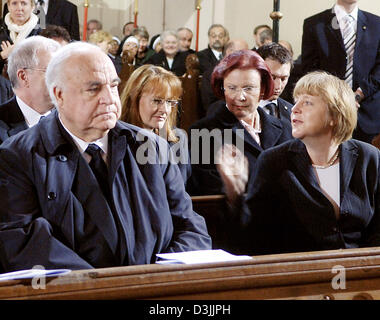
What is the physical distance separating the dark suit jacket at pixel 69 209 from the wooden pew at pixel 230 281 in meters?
0.57

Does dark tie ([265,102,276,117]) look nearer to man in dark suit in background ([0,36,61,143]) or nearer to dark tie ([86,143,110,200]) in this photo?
man in dark suit in background ([0,36,61,143])

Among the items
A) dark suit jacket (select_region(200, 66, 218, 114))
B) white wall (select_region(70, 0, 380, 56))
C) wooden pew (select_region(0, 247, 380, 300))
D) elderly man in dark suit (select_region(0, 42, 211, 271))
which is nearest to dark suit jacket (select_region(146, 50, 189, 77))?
dark suit jacket (select_region(200, 66, 218, 114))

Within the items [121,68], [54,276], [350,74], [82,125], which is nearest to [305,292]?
[54,276]

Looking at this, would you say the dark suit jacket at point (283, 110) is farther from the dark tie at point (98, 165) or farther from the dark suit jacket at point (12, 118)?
A: the dark tie at point (98, 165)

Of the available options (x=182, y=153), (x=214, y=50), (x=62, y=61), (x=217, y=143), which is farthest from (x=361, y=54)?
(x=62, y=61)

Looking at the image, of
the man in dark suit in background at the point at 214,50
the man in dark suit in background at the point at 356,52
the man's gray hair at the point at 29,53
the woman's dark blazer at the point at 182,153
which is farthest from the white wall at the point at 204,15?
the man's gray hair at the point at 29,53

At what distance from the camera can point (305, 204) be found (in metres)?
3.03

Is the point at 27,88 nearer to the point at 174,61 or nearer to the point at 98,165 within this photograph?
the point at 98,165

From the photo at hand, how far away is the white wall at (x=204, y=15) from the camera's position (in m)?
8.84

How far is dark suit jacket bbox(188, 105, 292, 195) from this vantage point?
3.64 meters

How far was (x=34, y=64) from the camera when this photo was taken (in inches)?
145

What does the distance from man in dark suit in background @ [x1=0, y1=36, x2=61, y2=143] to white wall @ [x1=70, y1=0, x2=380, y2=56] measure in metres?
5.58
